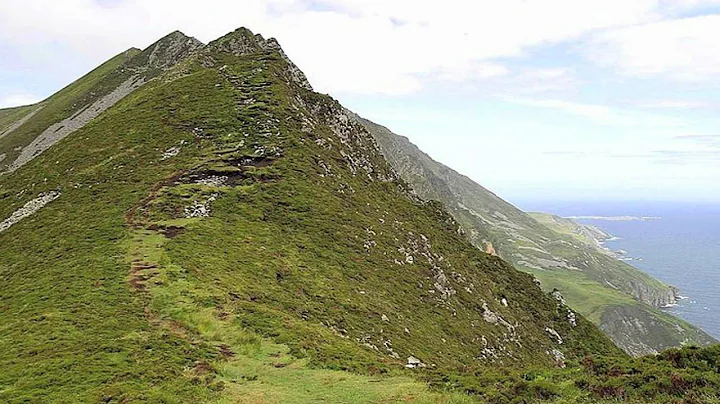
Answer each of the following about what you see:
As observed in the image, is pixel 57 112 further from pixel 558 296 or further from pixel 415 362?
pixel 415 362

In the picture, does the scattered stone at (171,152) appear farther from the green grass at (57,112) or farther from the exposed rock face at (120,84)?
the green grass at (57,112)

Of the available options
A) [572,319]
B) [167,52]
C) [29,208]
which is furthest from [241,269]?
[167,52]

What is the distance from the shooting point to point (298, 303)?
1350 inches

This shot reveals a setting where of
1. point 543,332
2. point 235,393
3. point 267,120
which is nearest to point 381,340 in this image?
point 235,393

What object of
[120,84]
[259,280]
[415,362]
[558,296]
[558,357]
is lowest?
[558,357]

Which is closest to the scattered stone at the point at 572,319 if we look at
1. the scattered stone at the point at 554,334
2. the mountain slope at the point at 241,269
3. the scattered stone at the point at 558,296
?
the mountain slope at the point at 241,269

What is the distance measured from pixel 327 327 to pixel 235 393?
39.4 ft

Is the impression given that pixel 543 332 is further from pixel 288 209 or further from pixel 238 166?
pixel 238 166

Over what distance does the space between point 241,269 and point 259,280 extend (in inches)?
73.3

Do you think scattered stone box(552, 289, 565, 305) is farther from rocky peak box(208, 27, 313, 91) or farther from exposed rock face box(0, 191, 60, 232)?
exposed rock face box(0, 191, 60, 232)

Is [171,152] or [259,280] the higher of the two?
[171,152]

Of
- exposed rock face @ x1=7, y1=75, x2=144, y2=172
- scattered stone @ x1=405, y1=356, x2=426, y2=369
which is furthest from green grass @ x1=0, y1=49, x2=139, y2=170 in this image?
scattered stone @ x1=405, y1=356, x2=426, y2=369

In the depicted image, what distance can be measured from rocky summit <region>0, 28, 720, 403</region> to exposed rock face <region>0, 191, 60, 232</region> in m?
0.63

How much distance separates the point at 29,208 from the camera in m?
52.8
